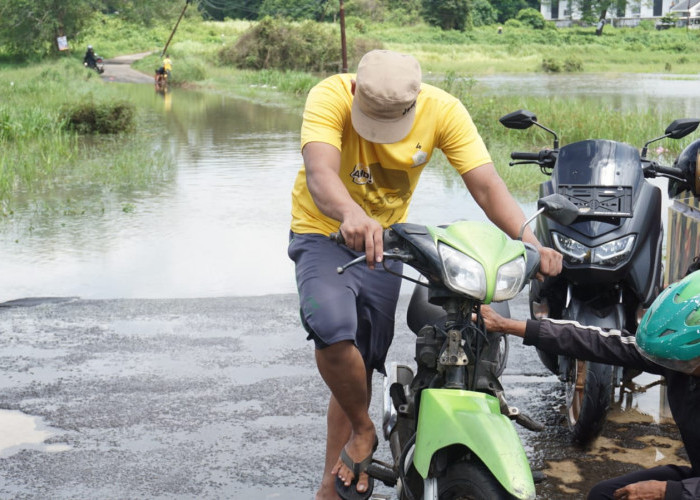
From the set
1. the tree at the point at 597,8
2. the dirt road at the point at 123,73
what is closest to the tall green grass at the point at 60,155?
the dirt road at the point at 123,73

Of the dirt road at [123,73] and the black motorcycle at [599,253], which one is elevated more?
the black motorcycle at [599,253]

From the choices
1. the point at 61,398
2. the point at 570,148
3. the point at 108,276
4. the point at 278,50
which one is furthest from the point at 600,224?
the point at 278,50

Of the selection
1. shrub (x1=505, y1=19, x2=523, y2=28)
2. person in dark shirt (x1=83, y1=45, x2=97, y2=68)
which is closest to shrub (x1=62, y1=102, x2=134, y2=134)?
person in dark shirt (x1=83, y1=45, x2=97, y2=68)

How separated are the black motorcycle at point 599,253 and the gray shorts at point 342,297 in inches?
36.5

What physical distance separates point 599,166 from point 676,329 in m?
1.87

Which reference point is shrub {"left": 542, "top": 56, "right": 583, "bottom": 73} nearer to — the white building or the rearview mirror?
the white building

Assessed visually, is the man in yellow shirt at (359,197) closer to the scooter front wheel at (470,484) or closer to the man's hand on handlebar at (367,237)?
the man's hand on handlebar at (367,237)

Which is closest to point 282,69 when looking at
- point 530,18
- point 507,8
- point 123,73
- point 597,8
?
point 123,73

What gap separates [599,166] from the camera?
4.45 metres

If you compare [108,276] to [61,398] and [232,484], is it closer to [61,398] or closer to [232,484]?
[61,398]

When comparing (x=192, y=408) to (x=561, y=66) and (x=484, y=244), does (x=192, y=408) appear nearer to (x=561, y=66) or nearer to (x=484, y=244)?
(x=484, y=244)

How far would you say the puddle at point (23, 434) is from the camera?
175 inches

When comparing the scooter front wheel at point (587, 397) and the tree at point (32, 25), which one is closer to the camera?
the scooter front wheel at point (587, 397)

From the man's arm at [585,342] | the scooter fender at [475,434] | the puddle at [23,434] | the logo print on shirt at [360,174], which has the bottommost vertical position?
the puddle at [23,434]
